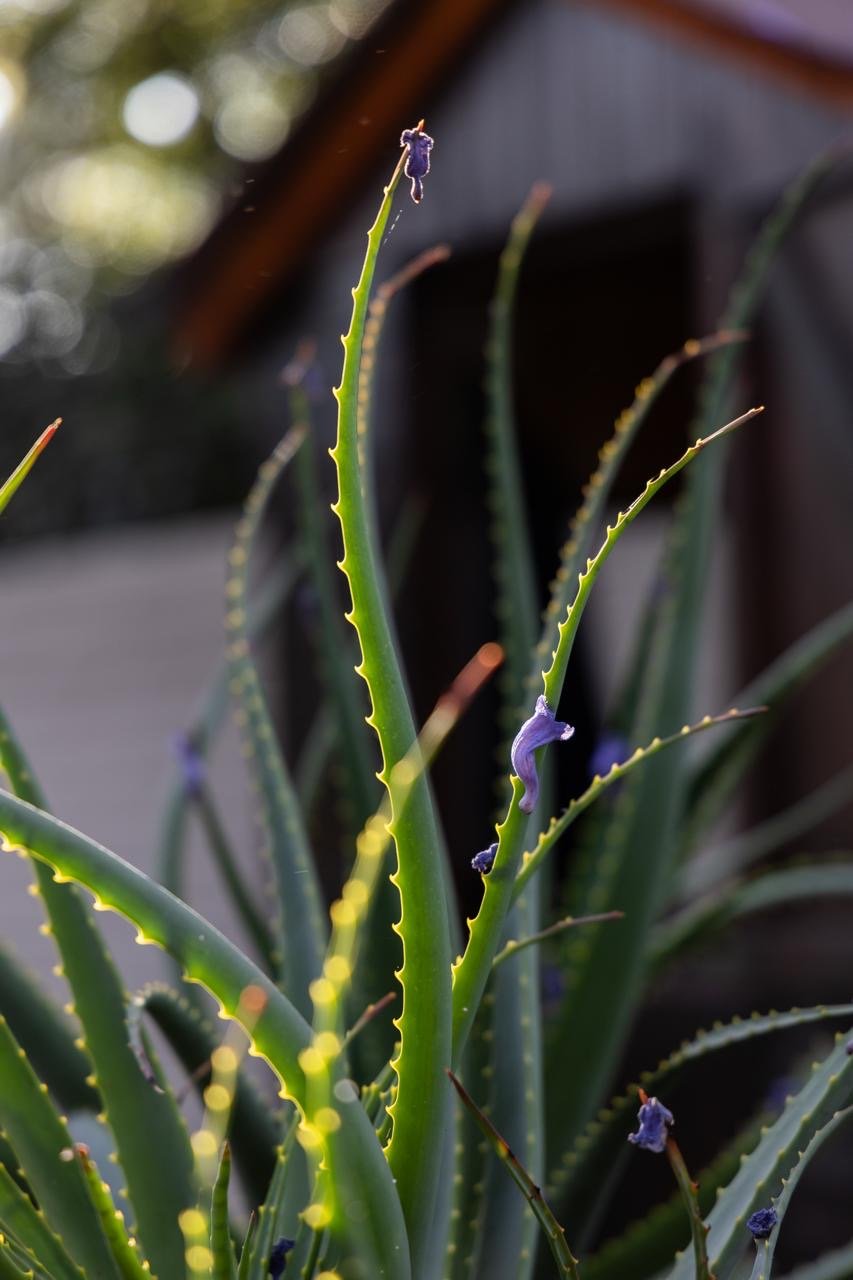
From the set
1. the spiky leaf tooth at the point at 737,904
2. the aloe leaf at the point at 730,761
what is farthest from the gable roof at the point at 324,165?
the spiky leaf tooth at the point at 737,904

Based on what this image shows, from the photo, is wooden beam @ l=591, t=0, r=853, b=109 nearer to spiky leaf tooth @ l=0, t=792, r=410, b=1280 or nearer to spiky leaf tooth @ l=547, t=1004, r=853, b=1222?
spiky leaf tooth @ l=547, t=1004, r=853, b=1222

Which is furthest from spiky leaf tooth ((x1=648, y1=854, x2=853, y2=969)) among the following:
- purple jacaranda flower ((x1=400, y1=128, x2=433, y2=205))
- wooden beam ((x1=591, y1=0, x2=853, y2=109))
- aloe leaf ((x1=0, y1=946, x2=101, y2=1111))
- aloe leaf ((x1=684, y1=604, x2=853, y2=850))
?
wooden beam ((x1=591, y1=0, x2=853, y2=109))

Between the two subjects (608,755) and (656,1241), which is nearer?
(656,1241)

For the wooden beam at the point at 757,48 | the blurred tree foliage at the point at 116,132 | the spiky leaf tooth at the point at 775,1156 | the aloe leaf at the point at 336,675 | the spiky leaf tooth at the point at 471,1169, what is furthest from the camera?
the blurred tree foliage at the point at 116,132

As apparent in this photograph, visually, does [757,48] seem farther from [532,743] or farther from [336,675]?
[532,743]

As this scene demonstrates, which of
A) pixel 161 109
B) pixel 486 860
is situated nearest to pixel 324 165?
pixel 486 860

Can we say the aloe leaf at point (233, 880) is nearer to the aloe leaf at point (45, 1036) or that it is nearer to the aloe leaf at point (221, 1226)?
the aloe leaf at point (45, 1036)
